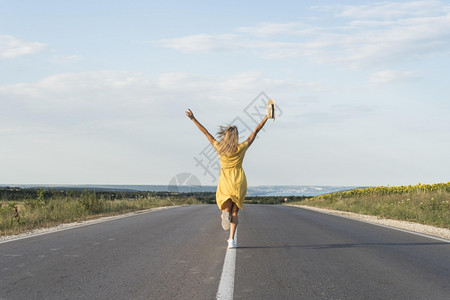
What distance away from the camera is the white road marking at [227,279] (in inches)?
189

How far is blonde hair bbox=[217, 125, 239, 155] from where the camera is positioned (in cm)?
750

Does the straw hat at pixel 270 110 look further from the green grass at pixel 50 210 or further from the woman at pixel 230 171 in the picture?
the green grass at pixel 50 210

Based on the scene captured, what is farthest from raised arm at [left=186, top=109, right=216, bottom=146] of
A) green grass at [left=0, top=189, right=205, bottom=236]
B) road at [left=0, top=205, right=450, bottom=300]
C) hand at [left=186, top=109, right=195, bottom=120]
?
green grass at [left=0, top=189, right=205, bottom=236]

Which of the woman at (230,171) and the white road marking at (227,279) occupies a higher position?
the woman at (230,171)

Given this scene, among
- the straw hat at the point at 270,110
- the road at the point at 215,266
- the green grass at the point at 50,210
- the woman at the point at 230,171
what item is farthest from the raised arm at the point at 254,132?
the green grass at the point at 50,210

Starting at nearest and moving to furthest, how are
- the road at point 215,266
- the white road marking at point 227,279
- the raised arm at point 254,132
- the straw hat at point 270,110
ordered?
the white road marking at point 227,279 < the road at point 215,266 < the straw hat at point 270,110 < the raised arm at point 254,132

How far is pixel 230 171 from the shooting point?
7.66 meters

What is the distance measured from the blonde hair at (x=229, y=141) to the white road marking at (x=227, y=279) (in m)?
1.69

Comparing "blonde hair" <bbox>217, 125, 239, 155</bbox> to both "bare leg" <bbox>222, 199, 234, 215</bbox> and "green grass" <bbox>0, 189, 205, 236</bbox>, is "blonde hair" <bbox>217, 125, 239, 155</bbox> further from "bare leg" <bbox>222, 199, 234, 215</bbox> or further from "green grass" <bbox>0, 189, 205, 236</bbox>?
"green grass" <bbox>0, 189, 205, 236</bbox>

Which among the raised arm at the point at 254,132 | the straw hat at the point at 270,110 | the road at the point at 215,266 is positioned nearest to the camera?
the road at the point at 215,266

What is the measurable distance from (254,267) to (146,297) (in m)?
2.05

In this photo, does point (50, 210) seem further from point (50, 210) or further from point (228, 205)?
point (228, 205)

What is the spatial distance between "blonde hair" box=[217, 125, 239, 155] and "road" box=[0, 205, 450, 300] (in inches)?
66.6

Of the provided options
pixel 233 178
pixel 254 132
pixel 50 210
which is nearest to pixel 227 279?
pixel 233 178
